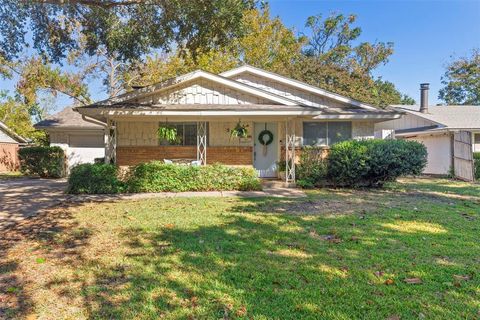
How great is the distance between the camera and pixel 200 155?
512 inches

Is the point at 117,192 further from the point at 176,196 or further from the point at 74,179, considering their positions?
the point at 176,196

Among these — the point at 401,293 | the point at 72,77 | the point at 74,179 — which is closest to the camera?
the point at 401,293

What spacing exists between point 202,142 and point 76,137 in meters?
10.4

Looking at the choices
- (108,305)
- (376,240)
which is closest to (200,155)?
(376,240)

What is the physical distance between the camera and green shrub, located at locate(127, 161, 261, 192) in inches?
419

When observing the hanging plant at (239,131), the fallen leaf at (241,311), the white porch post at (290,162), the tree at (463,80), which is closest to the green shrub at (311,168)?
the white porch post at (290,162)

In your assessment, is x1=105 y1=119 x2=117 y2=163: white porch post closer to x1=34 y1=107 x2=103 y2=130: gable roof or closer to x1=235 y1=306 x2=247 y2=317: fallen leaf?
x1=34 y1=107 x2=103 y2=130: gable roof

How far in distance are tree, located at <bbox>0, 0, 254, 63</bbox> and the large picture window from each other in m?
3.34

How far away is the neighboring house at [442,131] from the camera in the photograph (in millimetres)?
16672

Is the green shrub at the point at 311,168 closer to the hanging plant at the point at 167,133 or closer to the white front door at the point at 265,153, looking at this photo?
the white front door at the point at 265,153

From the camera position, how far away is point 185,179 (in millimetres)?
10742

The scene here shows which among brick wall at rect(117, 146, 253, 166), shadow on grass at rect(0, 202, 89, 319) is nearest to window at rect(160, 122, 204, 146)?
brick wall at rect(117, 146, 253, 166)

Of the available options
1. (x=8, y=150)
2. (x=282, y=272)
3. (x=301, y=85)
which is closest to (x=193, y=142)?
(x=301, y=85)

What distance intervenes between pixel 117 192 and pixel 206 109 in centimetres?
408
